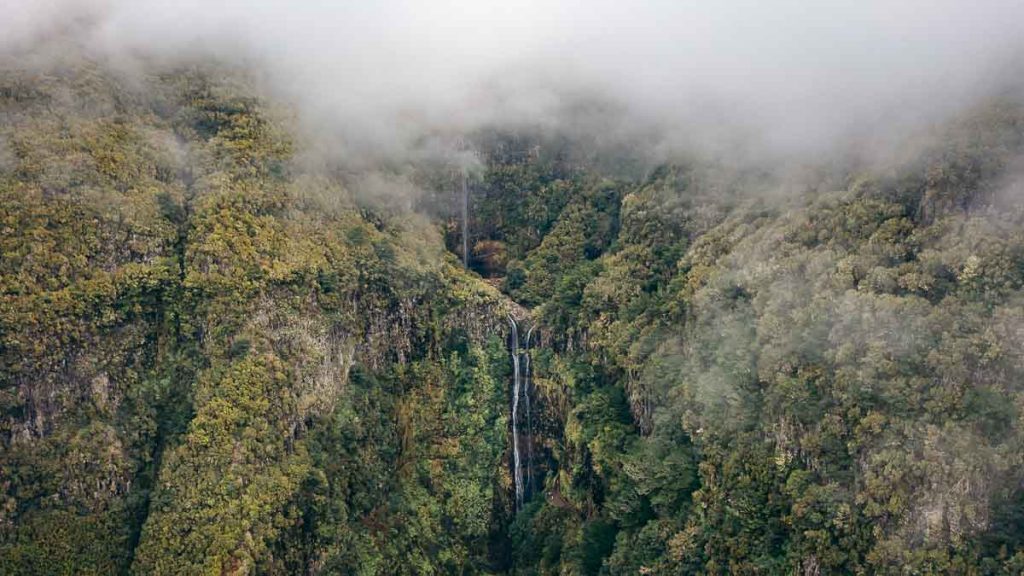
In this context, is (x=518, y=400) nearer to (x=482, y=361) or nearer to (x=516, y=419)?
(x=516, y=419)

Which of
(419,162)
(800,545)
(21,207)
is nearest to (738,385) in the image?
(800,545)

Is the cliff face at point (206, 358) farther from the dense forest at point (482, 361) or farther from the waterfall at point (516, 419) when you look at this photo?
the waterfall at point (516, 419)

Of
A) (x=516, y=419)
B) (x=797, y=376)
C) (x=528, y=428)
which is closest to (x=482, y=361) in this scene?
(x=516, y=419)

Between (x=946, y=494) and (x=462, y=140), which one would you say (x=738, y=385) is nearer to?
(x=946, y=494)

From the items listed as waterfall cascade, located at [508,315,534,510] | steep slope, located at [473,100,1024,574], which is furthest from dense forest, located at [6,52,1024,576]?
waterfall cascade, located at [508,315,534,510]

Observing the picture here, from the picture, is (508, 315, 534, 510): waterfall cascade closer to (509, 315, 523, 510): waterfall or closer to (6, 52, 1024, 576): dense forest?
(509, 315, 523, 510): waterfall

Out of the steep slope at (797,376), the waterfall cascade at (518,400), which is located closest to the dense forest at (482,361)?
the steep slope at (797,376)
